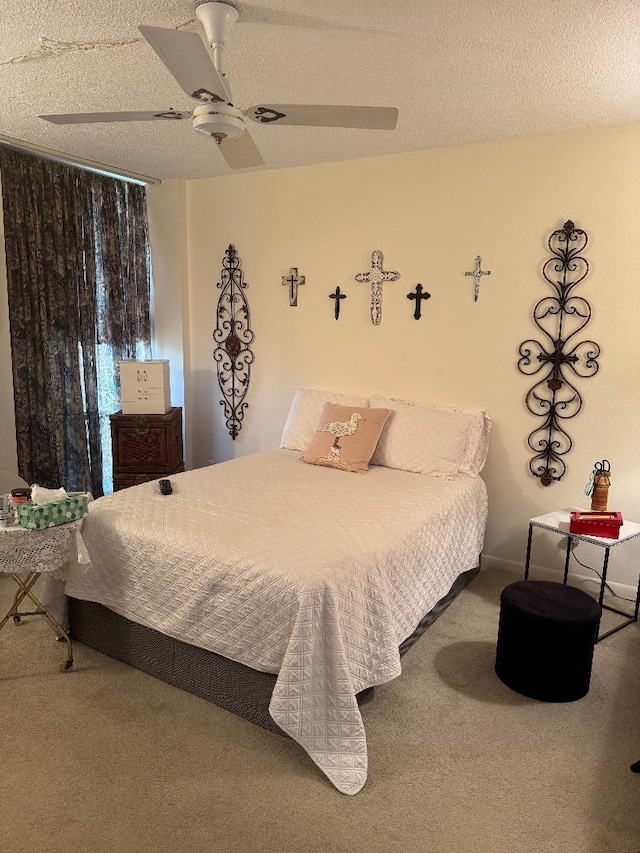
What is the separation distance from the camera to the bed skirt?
2.16 m

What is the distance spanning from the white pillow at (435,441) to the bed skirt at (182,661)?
88cm

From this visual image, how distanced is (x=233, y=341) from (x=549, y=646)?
3.01 meters

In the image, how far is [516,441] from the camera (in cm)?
350

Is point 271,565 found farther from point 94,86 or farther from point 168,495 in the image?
point 94,86

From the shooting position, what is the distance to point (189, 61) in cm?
166

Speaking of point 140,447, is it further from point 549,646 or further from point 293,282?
point 549,646

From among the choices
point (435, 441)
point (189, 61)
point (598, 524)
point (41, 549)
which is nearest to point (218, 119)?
point (189, 61)

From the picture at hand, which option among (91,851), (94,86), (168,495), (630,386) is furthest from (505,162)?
(91,851)

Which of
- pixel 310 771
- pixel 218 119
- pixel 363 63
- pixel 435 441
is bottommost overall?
pixel 310 771

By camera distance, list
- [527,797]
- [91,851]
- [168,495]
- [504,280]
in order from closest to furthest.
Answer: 1. [91,851]
2. [527,797]
3. [168,495]
4. [504,280]

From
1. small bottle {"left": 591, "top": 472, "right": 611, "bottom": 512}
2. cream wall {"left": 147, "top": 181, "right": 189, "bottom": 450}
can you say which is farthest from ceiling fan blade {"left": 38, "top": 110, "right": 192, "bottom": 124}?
small bottle {"left": 591, "top": 472, "right": 611, "bottom": 512}

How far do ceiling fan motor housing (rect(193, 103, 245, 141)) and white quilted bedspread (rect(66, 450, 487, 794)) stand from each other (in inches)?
56.6

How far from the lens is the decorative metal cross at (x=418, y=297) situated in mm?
3676

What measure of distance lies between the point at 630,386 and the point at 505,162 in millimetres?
1401
